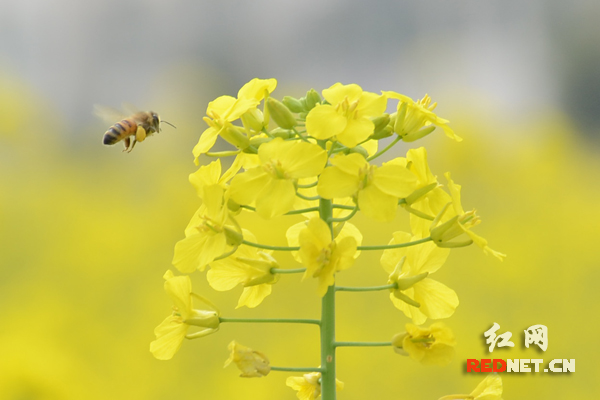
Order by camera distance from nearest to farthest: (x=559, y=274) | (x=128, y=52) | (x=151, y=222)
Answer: (x=559, y=274) → (x=151, y=222) → (x=128, y=52)

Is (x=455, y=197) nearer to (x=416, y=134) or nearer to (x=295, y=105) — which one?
(x=416, y=134)

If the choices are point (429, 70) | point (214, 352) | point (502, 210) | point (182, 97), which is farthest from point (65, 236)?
point (429, 70)

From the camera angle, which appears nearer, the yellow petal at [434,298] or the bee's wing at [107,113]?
the yellow petal at [434,298]

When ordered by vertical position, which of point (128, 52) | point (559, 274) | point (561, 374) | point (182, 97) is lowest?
point (561, 374)

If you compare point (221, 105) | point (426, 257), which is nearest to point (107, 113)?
point (221, 105)

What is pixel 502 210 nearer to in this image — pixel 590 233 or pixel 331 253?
pixel 590 233

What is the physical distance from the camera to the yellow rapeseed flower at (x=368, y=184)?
61 centimetres

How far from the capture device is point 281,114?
0.67 m

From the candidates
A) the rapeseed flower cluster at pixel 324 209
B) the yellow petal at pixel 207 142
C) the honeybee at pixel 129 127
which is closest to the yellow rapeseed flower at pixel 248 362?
the rapeseed flower cluster at pixel 324 209

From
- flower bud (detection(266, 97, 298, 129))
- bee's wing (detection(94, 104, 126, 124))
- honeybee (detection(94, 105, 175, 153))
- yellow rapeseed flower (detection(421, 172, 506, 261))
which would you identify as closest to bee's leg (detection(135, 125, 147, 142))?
honeybee (detection(94, 105, 175, 153))

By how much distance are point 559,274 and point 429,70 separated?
6.49 feet

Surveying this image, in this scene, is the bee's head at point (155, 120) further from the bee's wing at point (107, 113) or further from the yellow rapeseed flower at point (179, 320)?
the yellow rapeseed flower at point (179, 320)

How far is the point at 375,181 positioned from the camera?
2.04 feet

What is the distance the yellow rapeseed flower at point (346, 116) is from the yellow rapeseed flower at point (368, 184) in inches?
1.0
